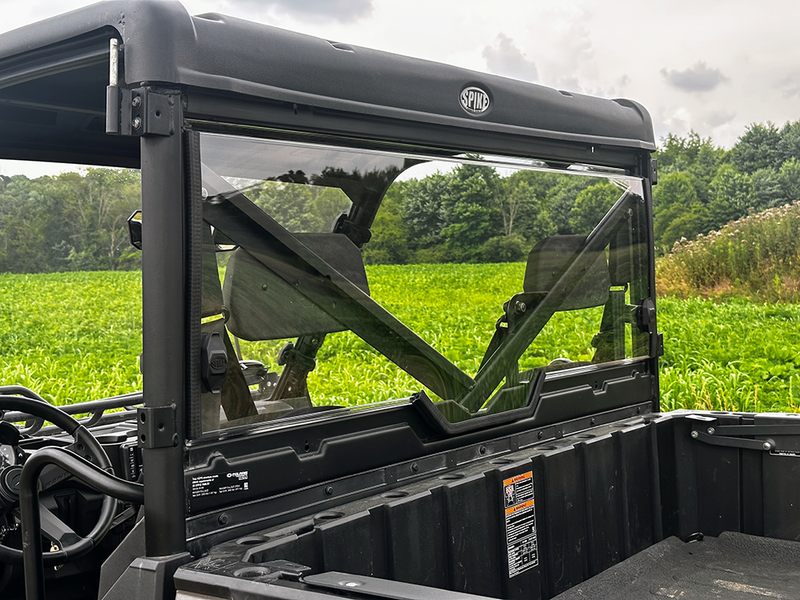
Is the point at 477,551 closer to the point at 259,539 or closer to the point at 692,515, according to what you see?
the point at 259,539

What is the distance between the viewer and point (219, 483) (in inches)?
71.9

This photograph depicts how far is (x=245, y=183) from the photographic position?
1.97 meters

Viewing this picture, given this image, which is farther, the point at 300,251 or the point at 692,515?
the point at 692,515

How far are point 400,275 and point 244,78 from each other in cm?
70

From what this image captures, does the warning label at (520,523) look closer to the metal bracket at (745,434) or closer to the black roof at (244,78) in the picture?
the metal bracket at (745,434)

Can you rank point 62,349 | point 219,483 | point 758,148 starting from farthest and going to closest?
point 758,148 → point 62,349 → point 219,483

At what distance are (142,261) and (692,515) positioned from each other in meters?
2.17

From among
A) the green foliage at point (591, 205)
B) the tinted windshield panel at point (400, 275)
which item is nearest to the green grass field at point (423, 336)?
the tinted windshield panel at point (400, 275)

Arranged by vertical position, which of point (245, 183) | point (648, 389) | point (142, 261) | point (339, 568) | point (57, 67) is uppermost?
point (57, 67)

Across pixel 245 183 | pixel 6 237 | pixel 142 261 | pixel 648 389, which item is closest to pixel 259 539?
pixel 142 261

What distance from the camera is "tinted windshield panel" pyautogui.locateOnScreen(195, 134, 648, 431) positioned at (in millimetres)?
1988

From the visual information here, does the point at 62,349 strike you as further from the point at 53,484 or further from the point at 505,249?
the point at 505,249

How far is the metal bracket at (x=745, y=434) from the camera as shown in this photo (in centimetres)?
288

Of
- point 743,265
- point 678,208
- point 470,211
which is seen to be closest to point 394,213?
point 470,211
